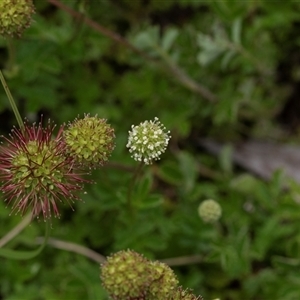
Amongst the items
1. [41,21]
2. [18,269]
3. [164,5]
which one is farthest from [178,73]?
[18,269]

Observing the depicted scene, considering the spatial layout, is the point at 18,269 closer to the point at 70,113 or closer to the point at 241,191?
the point at 70,113

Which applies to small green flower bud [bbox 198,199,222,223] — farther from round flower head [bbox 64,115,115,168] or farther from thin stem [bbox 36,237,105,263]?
round flower head [bbox 64,115,115,168]

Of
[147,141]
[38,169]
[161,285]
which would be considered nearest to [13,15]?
[38,169]

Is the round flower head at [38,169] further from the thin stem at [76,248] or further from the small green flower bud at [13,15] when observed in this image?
the thin stem at [76,248]

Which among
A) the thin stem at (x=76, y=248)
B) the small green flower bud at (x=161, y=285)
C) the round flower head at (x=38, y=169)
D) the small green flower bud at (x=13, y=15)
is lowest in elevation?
the small green flower bud at (x=161, y=285)

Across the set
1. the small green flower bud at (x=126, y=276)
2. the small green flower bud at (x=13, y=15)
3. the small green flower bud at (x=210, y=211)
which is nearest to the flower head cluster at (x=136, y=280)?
the small green flower bud at (x=126, y=276)

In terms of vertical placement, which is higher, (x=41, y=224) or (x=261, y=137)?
(x=261, y=137)

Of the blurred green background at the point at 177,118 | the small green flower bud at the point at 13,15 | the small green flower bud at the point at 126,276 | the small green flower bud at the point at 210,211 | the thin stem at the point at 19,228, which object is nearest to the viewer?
the small green flower bud at the point at 126,276

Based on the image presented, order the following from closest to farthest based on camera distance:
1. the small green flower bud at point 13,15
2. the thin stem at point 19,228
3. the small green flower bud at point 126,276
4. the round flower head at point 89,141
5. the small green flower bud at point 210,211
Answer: the small green flower bud at point 126,276
the round flower head at point 89,141
the small green flower bud at point 13,15
the small green flower bud at point 210,211
the thin stem at point 19,228
